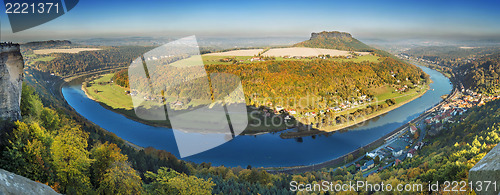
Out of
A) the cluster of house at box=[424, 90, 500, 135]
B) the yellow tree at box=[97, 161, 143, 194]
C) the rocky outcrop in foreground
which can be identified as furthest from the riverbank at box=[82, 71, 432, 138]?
the rocky outcrop in foreground

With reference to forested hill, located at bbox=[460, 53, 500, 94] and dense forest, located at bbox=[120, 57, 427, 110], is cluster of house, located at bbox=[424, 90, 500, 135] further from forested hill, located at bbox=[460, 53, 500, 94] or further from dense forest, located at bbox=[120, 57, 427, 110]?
dense forest, located at bbox=[120, 57, 427, 110]

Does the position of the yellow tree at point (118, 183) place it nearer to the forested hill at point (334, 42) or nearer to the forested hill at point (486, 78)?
the forested hill at point (486, 78)

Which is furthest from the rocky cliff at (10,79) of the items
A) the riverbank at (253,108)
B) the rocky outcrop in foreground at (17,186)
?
the riverbank at (253,108)

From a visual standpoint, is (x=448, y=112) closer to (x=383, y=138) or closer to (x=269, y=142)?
(x=383, y=138)

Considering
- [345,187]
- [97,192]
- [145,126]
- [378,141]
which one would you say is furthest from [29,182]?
[145,126]

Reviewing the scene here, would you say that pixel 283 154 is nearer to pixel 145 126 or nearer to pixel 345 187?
pixel 345 187

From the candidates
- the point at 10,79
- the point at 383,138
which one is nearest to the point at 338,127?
the point at 383,138
